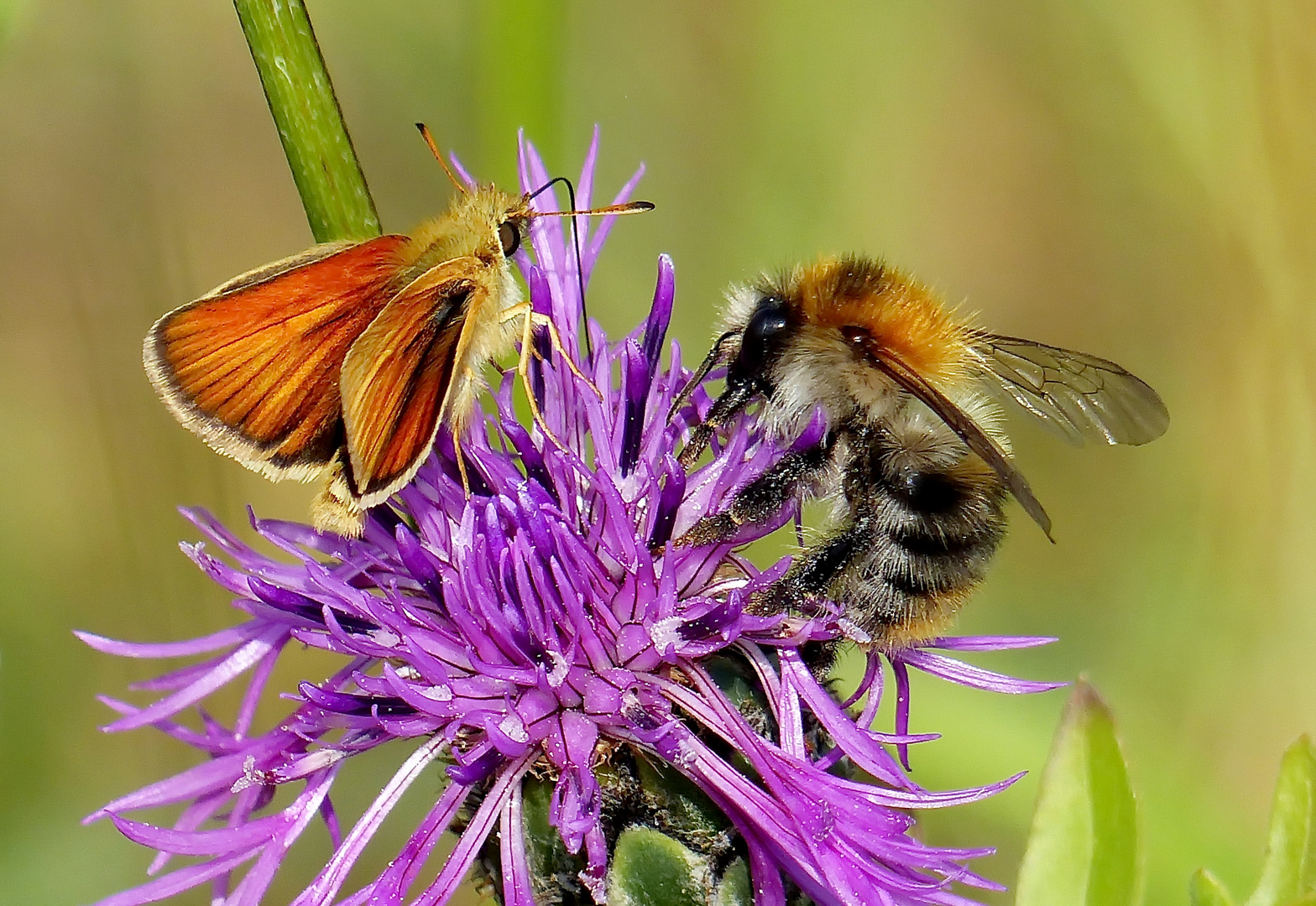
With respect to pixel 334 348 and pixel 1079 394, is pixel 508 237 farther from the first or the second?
pixel 1079 394

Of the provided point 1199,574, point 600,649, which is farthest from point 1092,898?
point 1199,574

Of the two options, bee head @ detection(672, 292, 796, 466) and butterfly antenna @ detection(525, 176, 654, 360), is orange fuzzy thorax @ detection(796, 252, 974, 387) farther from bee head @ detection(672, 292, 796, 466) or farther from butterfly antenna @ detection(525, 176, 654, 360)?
butterfly antenna @ detection(525, 176, 654, 360)

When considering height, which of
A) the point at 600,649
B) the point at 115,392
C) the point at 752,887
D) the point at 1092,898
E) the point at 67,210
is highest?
the point at 67,210

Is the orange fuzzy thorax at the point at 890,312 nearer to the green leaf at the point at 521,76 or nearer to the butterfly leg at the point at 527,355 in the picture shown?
the butterfly leg at the point at 527,355

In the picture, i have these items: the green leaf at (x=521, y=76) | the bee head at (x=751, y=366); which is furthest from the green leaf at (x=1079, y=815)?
the green leaf at (x=521, y=76)

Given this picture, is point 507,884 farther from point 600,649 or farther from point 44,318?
point 44,318

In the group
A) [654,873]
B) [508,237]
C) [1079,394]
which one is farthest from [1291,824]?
[508,237]
